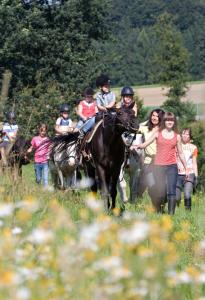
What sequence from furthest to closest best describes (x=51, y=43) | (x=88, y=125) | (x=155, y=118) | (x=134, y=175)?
(x=51, y=43) < (x=134, y=175) < (x=155, y=118) < (x=88, y=125)

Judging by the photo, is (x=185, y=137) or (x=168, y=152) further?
(x=185, y=137)

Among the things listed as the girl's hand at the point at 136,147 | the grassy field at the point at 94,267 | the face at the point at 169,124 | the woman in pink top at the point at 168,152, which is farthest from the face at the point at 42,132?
the grassy field at the point at 94,267

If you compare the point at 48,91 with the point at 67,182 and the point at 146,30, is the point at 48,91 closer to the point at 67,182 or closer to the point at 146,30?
the point at 67,182

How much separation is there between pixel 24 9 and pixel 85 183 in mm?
34428

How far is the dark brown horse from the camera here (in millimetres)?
12586

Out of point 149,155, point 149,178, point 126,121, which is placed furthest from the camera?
point 149,155

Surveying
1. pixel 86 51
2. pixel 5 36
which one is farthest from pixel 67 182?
pixel 86 51

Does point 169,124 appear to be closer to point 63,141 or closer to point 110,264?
point 63,141

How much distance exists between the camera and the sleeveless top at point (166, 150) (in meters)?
12.8

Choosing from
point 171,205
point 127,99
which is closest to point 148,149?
point 127,99

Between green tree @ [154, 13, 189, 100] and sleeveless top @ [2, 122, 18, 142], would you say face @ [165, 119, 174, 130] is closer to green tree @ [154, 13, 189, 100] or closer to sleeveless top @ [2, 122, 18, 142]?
sleeveless top @ [2, 122, 18, 142]

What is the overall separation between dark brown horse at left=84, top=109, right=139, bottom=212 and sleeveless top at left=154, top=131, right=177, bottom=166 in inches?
21.3

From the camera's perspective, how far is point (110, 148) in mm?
12898

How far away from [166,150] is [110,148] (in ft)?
→ 2.76
